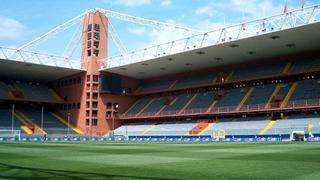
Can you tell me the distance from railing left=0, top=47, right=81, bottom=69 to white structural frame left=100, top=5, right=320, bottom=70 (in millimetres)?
9085

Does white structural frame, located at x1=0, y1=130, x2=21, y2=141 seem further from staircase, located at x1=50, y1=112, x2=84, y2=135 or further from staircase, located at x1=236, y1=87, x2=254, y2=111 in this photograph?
staircase, located at x1=236, y1=87, x2=254, y2=111

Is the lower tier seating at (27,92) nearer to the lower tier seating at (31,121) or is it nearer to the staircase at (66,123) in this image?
the lower tier seating at (31,121)

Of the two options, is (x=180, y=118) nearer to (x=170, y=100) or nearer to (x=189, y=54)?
(x=170, y=100)

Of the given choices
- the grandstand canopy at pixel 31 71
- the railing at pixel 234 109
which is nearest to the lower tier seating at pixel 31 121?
the grandstand canopy at pixel 31 71

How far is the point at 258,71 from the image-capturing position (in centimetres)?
5791

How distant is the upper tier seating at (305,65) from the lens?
5128 cm

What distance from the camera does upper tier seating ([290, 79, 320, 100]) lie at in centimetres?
4934

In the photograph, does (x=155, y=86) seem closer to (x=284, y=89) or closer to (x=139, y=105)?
(x=139, y=105)

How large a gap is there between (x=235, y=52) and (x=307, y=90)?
37.0 ft

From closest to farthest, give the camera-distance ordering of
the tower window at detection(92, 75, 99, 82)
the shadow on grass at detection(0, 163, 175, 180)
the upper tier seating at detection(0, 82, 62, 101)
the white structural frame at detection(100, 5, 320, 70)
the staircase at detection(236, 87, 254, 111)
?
the shadow on grass at detection(0, 163, 175, 180) → the white structural frame at detection(100, 5, 320, 70) → the staircase at detection(236, 87, 254, 111) → the upper tier seating at detection(0, 82, 62, 101) → the tower window at detection(92, 75, 99, 82)

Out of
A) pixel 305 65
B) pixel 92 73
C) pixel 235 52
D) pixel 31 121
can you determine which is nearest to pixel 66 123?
pixel 31 121

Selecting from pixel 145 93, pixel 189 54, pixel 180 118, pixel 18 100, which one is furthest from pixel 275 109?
pixel 18 100

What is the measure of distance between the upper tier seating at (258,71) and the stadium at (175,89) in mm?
190

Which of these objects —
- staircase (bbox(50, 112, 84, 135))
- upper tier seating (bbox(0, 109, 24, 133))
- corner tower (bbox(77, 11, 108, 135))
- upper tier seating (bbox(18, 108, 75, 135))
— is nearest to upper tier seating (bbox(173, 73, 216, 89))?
corner tower (bbox(77, 11, 108, 135))
